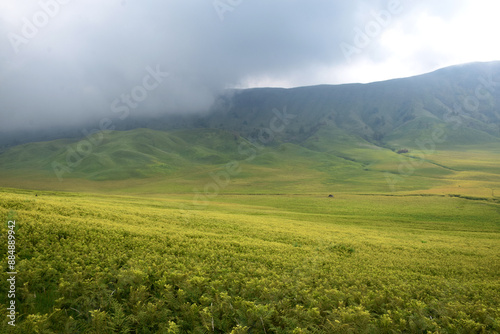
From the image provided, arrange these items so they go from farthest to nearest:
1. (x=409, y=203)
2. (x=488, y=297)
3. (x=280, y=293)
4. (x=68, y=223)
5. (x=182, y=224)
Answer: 1. (x=409, y=203)
2. (x=182, y=224)
3. (x=68, y=223)
4. (x=488, y=297)
5. (x=280, y=293)

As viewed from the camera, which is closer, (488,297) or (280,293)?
(280,293)

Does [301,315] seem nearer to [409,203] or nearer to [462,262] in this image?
[462,262]

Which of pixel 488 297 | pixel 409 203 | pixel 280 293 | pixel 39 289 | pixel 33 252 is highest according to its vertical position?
pixel 33 252

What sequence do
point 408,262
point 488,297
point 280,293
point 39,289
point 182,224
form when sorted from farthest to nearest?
point 182,224 → point 408,262 → point 488,297 → point 280,293 → point 39,289

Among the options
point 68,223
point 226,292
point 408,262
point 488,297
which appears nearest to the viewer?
point 226,292

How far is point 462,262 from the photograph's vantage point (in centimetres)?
2228

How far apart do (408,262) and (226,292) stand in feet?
56.5

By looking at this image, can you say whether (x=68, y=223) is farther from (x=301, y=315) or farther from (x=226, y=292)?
(x=301, y=315)

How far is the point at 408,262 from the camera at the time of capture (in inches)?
830

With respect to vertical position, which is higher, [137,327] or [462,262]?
[137,327]

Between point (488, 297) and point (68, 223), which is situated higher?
point (68, 223)

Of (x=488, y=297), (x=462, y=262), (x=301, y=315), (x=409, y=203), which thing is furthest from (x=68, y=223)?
(x=409, y=203)

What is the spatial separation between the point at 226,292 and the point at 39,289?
7.08 meters

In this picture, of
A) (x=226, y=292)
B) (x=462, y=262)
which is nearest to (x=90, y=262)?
(x=226, y=292)
